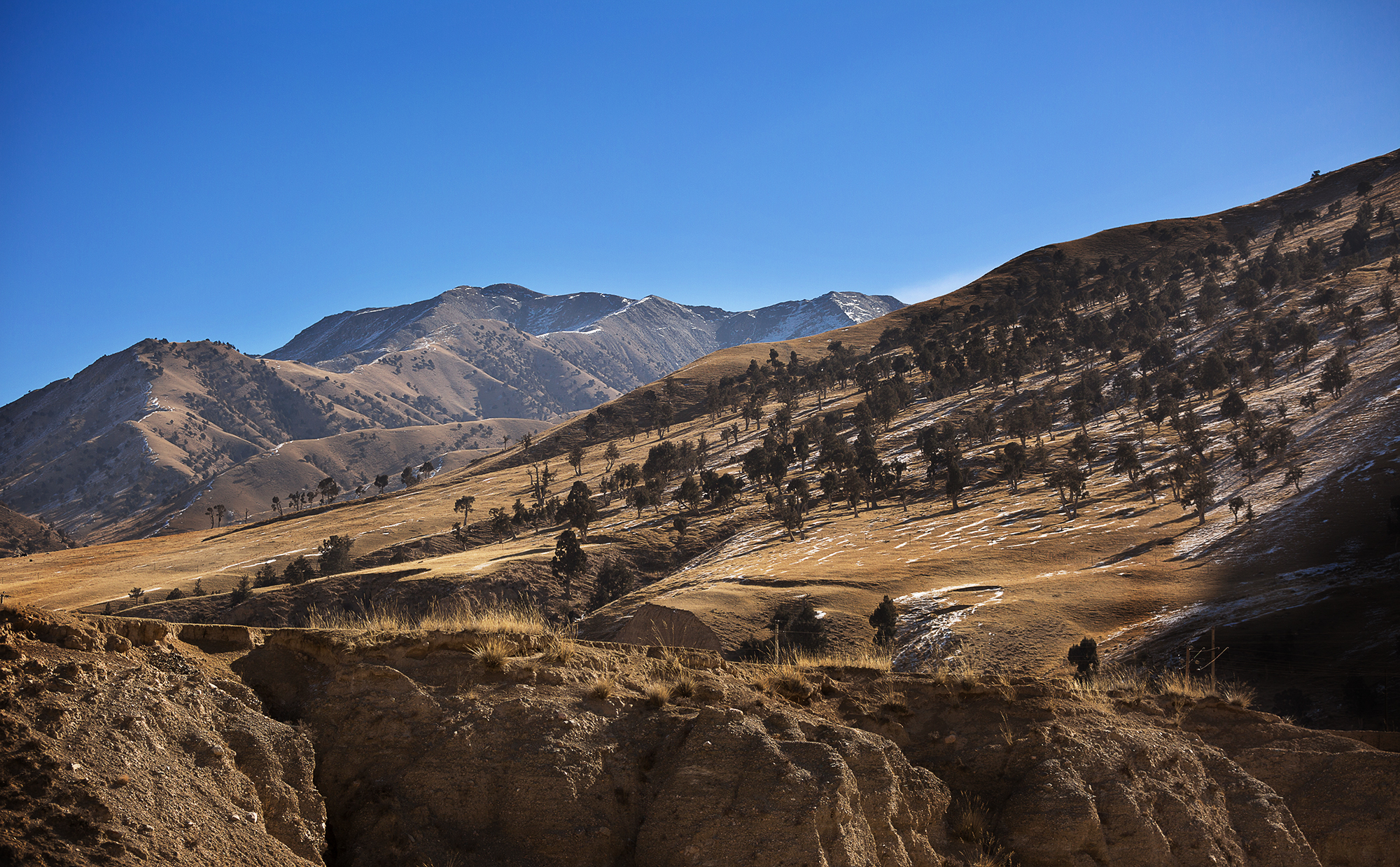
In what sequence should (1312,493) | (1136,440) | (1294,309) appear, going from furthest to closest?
1. (1294,309)
2. (1136,440)
3. (1312,493)

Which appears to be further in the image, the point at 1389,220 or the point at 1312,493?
the point at 1389,220

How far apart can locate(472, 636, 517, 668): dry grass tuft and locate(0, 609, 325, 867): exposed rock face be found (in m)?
2.02

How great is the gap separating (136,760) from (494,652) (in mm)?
3726

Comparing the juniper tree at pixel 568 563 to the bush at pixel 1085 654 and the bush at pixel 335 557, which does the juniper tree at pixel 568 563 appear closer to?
the bush at pixel 335 557

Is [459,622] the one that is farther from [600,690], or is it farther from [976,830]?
[976,830]

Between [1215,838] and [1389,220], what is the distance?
610 feet

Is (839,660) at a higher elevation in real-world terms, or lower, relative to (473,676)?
lower

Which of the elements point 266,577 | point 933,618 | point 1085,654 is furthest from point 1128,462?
point 266,577

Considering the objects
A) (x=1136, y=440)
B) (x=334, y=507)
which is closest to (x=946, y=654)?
(x=1136, y=440)

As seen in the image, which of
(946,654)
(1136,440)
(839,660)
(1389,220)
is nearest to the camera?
(839,660)

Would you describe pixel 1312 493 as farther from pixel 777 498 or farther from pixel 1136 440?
pixel 777 498

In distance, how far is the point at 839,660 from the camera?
12.7 metres

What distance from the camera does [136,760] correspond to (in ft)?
21.6

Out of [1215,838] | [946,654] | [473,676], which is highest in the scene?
[473,676]
